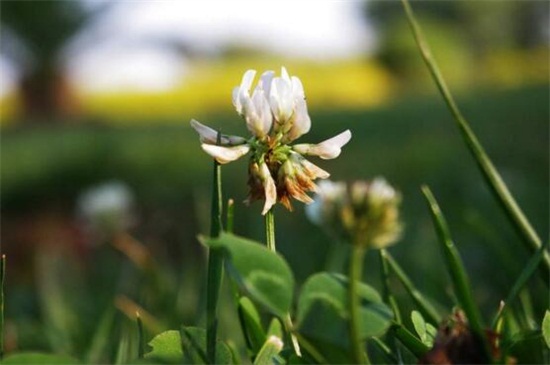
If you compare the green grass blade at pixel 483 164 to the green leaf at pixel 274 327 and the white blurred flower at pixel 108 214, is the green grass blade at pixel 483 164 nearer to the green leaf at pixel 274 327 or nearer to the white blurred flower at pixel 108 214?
the green leaf at pixel 274 327

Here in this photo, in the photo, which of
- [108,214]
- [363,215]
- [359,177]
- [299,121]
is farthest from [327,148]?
[359,177]

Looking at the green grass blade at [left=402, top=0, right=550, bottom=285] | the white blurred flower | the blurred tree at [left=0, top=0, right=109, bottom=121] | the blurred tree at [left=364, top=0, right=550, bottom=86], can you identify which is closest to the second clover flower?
the green grass blade at [left=402, top=0, right=550, bottom=285]

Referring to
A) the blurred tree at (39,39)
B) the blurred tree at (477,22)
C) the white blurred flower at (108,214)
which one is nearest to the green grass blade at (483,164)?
the white blurred flower at (108,214)

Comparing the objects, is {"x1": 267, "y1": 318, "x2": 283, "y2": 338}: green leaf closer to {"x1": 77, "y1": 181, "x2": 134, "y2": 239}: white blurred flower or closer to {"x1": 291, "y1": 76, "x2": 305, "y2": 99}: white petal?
{"x1": 291, "y1": 76, "x2": 305, "y2": 99}: white petal

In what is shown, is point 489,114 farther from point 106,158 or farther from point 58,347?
point 58,347

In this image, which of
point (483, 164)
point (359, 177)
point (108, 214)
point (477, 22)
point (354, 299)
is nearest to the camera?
point (354, 299)

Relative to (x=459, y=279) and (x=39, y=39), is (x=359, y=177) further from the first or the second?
(x=39, y=39)

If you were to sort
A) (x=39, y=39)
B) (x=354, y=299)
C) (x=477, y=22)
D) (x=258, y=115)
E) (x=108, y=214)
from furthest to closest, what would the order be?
(x=477, y=22), (x=39, y=39), (x=108, y=214), (x=258, y=115), (x=354, y=299)
